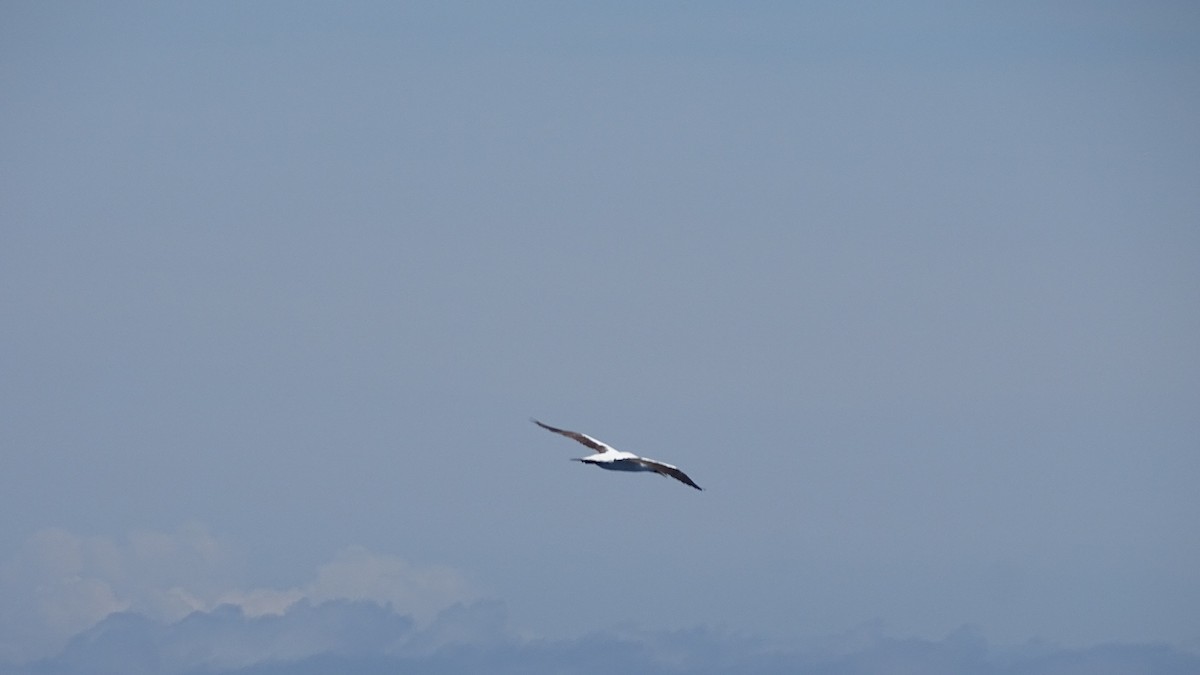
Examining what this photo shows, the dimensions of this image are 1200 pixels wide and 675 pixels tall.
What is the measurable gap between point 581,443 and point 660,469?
1202 centimetres

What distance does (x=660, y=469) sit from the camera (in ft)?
301

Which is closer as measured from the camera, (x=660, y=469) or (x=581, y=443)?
(x=660, y=469)

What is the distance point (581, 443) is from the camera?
10312 cm
